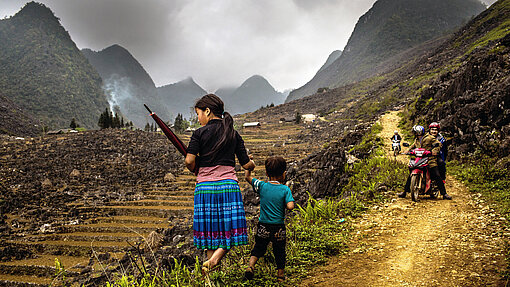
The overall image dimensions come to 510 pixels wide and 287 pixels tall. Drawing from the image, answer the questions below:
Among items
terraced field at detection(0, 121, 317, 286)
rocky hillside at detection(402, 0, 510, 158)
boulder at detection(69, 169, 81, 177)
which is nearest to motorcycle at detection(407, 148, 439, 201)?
rocky hillside at detection(402, 0, 510, 158)

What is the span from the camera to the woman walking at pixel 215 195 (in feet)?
8.46

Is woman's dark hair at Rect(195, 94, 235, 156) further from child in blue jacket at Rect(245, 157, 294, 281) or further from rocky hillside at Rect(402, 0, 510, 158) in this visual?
rocky hillside at Rect(402, 0, 510, 158)

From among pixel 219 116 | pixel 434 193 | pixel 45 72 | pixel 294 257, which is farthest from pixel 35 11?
pixel 434 193

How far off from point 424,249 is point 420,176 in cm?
284

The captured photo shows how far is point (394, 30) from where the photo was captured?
130 metres

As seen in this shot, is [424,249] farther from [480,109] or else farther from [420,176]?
[480,109]

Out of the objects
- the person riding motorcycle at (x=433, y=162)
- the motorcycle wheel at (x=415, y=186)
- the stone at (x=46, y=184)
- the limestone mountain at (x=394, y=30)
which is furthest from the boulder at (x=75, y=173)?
the limestone mountain at (x=394, y=30)

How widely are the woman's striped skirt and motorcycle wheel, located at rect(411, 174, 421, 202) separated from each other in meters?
5.04

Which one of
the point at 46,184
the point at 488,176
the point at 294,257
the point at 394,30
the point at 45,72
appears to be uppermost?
the point at 394,30

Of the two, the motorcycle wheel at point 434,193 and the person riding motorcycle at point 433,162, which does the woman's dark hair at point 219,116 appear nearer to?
the person riding motorcycle at point 433,162

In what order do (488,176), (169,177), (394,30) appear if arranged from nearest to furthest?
(488,176), (169,177), (394,30)

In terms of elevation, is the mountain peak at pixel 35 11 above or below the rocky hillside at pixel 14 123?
above

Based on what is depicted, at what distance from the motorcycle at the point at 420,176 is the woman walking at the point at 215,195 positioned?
5.01 metres

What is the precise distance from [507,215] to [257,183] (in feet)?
14.3
